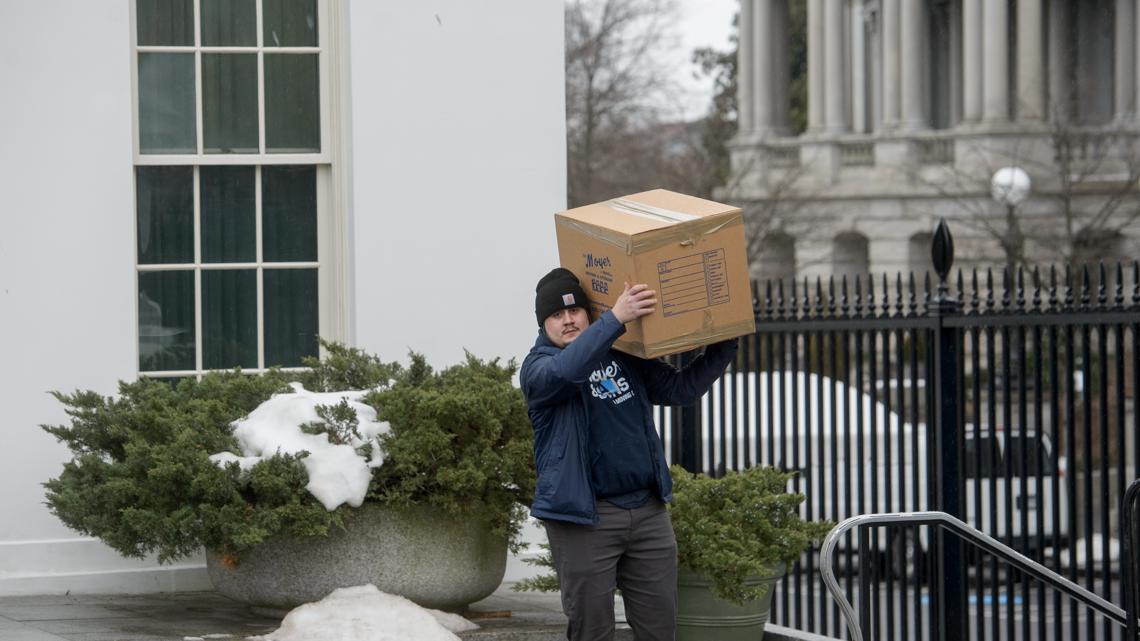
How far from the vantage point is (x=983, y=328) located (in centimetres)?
949

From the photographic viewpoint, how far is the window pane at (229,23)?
9.05 m

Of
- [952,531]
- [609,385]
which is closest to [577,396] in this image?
[609,385]

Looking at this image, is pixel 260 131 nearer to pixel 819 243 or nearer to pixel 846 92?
pixel 819 243

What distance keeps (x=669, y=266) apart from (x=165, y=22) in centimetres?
427

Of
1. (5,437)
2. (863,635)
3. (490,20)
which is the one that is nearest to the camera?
(863,635)

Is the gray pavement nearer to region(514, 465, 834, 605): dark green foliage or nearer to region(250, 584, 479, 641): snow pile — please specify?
region(250, 584, 479, 641): snow pile

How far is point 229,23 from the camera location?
29.8ft

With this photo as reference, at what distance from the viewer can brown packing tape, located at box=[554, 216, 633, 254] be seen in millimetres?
5973

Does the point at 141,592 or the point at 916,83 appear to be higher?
the point at 916,83

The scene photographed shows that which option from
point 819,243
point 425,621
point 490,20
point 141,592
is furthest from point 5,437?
point 819,243

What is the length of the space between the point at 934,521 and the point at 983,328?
282cm

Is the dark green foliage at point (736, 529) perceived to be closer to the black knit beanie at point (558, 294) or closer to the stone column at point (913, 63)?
the black knit beanie at point (558, 294)

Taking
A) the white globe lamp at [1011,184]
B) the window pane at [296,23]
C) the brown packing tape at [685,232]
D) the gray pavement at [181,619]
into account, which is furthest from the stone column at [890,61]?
the brown packing tape at [685,232]

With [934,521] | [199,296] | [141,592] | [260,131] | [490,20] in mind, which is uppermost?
[490,20]
